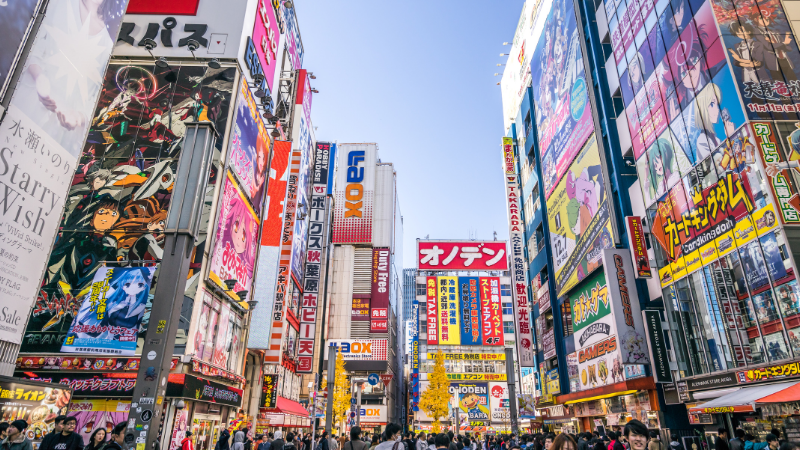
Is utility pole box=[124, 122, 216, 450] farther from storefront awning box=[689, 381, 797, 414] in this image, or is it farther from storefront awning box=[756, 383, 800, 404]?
storefront awning box=[689, 381, 797, 414]

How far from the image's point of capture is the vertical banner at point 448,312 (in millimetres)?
63281

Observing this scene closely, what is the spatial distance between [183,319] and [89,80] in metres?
9.63

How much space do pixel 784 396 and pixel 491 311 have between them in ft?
180

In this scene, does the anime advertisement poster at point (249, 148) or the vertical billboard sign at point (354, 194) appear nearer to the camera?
the anime advertisement poster at point (249, 148)

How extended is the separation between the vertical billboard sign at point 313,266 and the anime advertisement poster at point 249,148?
51.9 feet

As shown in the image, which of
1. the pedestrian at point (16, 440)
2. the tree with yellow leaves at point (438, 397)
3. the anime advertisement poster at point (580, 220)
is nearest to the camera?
the pedestrian at point (16, 440)

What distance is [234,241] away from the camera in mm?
23656

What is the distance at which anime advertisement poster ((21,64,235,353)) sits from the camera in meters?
18.2

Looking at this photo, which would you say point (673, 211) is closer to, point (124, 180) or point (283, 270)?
point (283, 270)

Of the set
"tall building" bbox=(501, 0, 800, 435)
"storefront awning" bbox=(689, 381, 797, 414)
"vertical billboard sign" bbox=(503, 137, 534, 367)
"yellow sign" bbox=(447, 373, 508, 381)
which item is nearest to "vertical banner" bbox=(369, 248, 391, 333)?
"yellow sign" bbox=(447, 373, 508, 381)

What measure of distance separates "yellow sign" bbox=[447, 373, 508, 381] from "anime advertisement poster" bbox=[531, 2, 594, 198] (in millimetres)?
32996

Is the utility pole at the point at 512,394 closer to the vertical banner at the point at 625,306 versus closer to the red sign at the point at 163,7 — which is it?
the vertical banner at the point at 625,306

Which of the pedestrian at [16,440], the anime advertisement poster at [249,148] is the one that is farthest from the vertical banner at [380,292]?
the pedestrian at [16,440]

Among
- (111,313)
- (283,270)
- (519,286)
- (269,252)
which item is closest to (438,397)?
(519,286)
